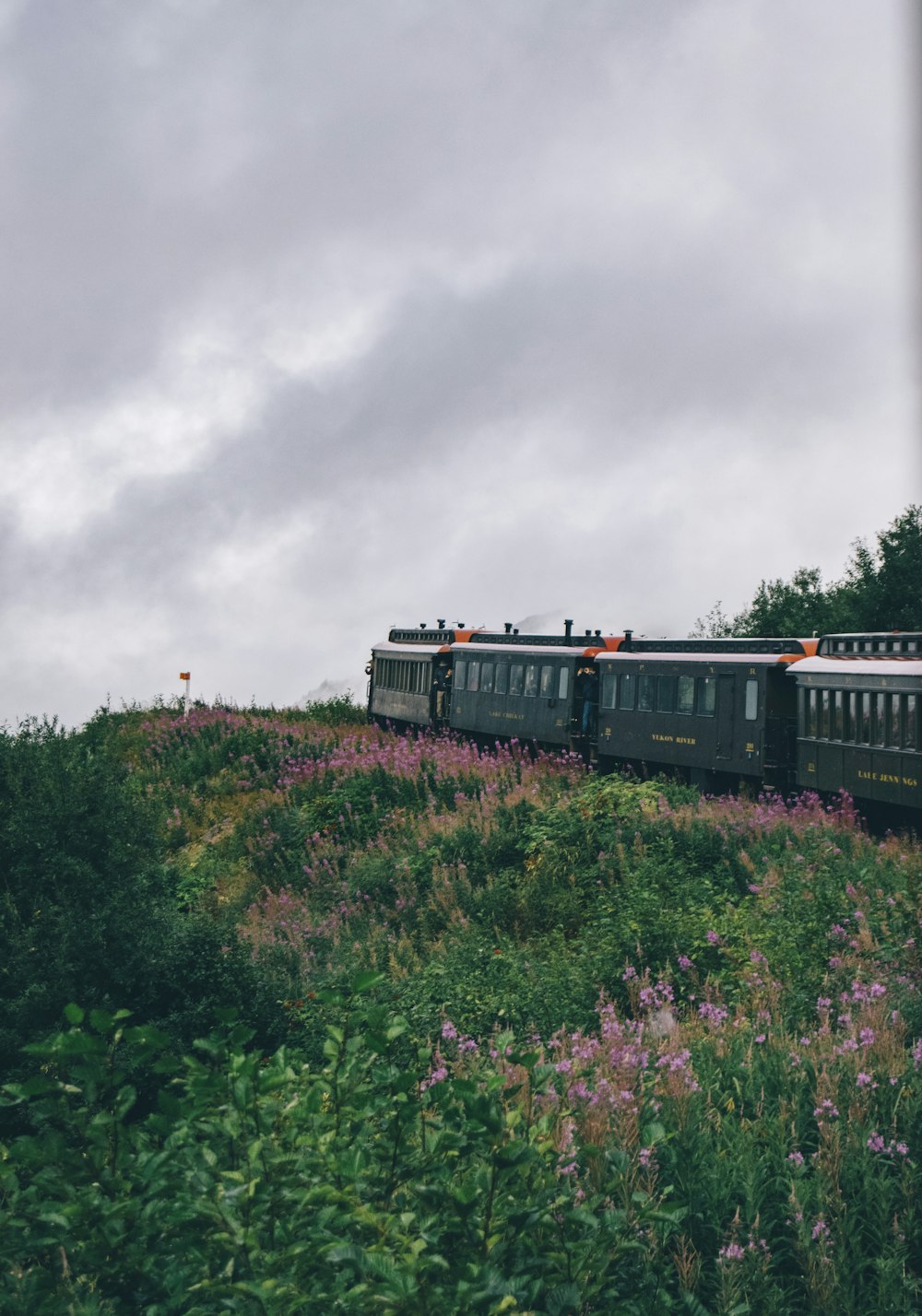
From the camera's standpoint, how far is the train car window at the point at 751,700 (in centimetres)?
2069

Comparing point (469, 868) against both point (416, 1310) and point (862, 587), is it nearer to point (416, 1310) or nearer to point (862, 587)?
point (416, 1310)

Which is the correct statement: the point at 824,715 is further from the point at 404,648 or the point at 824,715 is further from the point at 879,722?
the point at 404,648

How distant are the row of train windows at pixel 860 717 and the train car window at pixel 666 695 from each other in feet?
11.8

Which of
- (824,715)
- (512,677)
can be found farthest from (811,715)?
(512,677)

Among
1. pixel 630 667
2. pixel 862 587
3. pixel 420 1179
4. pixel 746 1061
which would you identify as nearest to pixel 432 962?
pixel 746 1061

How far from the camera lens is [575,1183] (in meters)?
5.11

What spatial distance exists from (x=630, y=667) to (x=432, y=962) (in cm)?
1413

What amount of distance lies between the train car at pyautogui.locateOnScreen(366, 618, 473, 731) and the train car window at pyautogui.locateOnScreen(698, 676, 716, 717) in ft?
35.8

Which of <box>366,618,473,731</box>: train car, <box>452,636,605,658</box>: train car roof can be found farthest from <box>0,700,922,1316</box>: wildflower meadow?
<box>366,618,473,731</box>: train car

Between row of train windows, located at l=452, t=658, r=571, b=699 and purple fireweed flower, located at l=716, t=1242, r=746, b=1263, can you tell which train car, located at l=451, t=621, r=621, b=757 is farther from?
purple fireweed flower, located at l=716, t=1242, r=746, b=1263

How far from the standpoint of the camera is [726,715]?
21328 mm

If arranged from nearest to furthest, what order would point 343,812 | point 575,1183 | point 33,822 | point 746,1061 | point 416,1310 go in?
point 416,1310 → point 575,1183 → point 746,1061 → point 33,822 → point 343,812

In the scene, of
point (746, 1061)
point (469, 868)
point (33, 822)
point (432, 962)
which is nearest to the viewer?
point (746, 1061)

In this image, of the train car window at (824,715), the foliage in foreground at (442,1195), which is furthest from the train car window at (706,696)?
the foliage in foreground at (442,1195)
